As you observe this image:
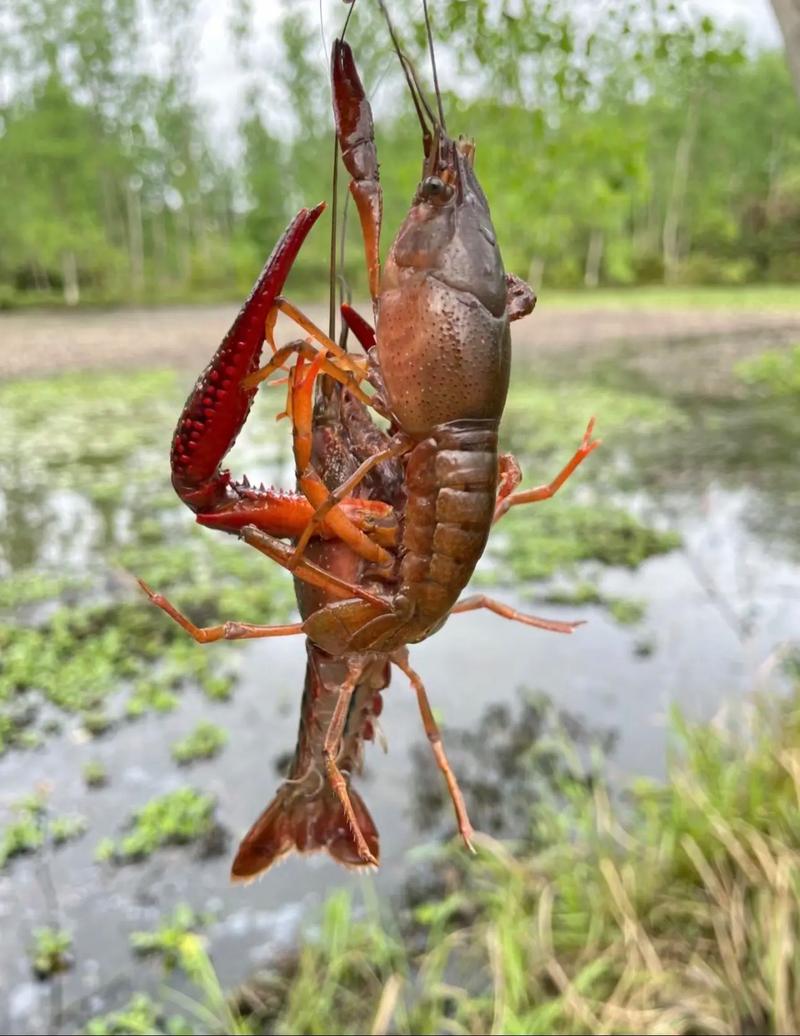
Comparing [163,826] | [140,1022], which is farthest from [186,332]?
[140,1022]

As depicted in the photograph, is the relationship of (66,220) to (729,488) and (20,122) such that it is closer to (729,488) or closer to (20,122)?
(20,122)

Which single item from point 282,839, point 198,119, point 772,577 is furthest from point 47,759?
point 198,119

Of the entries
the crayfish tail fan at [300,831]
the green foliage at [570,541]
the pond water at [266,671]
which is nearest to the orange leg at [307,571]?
the crayfish tail fan at [300,831]

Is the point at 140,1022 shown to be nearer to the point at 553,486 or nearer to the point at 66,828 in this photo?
the point at 66,828

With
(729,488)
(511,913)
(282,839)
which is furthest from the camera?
(729,488)

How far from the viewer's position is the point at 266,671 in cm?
662

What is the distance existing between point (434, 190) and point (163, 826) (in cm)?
465

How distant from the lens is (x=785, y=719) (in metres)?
4.43

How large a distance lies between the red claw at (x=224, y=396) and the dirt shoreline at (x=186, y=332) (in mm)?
18385

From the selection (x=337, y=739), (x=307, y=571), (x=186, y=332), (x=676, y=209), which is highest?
(x=676, y=209)

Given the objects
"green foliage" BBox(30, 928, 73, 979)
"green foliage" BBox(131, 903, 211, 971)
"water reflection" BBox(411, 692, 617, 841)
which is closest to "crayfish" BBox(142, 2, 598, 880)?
"green foliage" BBox(131, 903, 211, 971)

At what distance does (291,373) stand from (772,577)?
25.5ft

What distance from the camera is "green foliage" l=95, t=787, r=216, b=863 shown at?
4.78 metres

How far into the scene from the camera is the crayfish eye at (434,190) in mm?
1062
